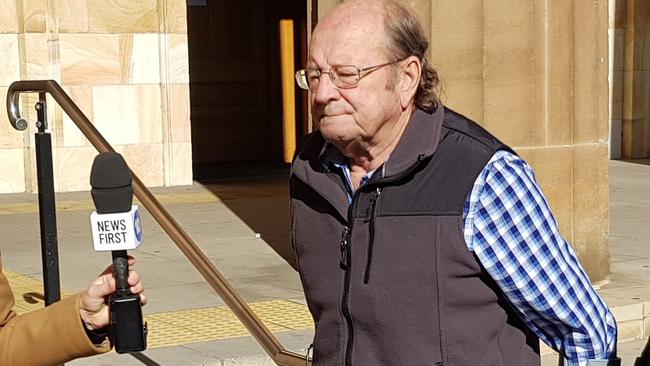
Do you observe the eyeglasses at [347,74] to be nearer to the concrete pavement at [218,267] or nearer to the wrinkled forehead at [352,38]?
the wrinkled forehead at [352,38]

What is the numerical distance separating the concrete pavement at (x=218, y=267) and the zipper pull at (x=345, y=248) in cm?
338

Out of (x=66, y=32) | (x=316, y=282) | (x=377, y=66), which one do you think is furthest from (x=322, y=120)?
(x=66, y=32)

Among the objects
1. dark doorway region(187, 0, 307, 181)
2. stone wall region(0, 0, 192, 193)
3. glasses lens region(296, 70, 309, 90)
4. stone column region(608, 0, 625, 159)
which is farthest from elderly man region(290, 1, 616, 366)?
stone column region(608, 0, 625, 159)

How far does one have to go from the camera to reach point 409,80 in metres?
2.95

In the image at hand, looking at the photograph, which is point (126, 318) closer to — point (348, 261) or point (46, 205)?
point (348, 261)

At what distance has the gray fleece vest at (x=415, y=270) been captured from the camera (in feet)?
9.27

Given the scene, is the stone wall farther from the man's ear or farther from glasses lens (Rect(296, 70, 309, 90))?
the man's ear

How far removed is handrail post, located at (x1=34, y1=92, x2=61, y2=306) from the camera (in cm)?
605

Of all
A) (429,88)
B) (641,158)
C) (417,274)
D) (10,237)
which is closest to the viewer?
(417,274)

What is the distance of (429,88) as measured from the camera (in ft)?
10.0

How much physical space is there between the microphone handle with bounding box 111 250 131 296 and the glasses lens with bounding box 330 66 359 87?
0.65 m

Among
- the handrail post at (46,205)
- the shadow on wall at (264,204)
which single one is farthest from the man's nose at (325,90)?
the shadow on wall at (264,204)

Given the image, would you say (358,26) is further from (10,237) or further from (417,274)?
(10,237)

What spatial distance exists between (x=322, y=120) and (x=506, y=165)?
1.42ft
